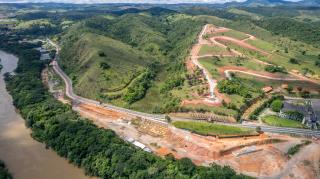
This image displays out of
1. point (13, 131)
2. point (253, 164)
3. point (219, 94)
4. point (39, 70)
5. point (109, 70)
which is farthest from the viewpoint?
point (39, 70)

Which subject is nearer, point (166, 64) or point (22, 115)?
point (22, 115)

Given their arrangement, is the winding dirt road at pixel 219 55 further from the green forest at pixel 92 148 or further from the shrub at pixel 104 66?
the green forest at pixel 92 148

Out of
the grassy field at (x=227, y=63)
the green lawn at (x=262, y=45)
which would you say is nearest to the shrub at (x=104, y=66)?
the grassy field at (x=227, y=63)

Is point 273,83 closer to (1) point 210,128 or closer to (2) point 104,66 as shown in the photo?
(1) point 210,128

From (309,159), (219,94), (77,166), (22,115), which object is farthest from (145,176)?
(22,115)

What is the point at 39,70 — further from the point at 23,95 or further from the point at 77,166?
the point at 77,166

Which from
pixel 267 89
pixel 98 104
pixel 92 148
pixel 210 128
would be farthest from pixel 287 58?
pixel 92 148
